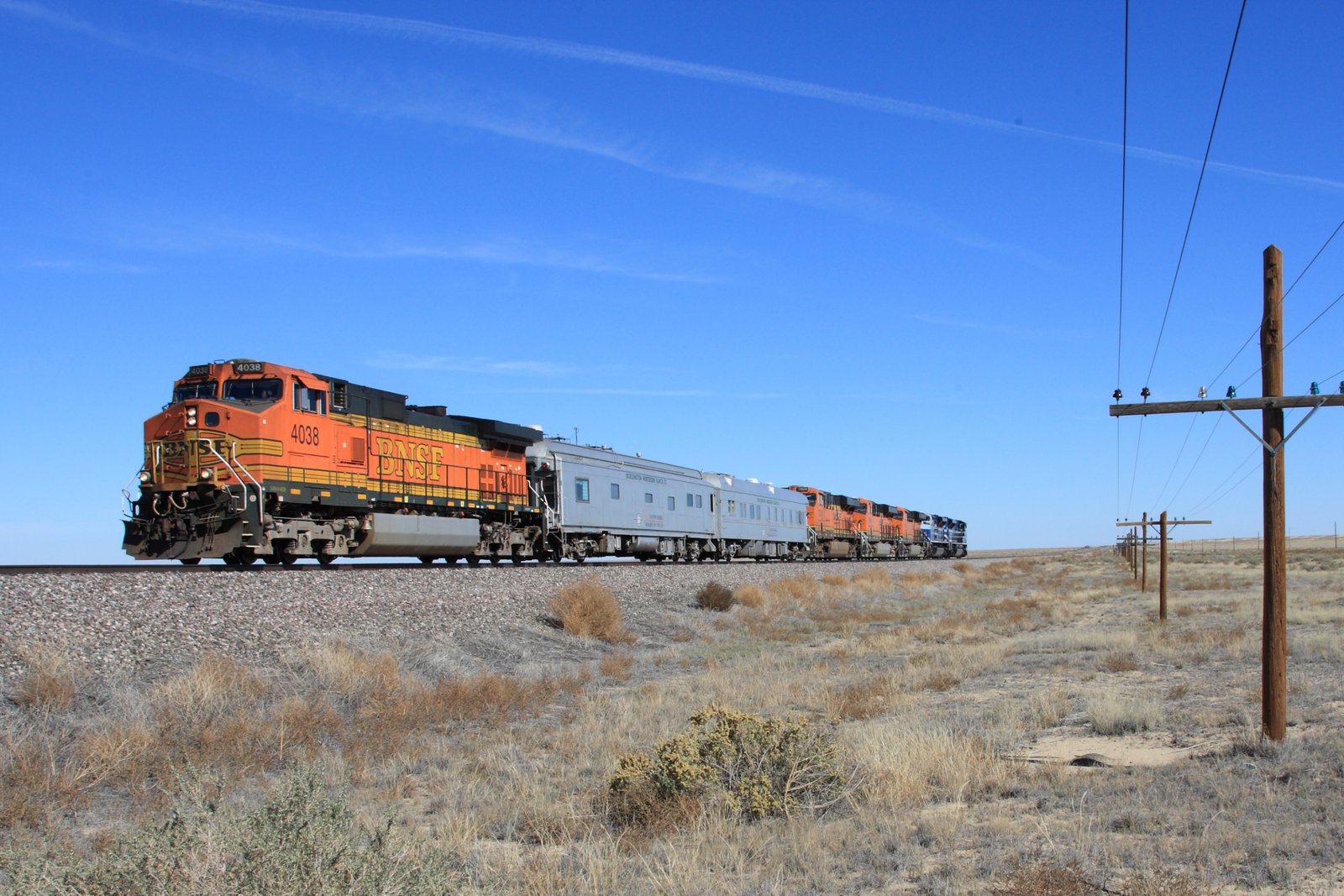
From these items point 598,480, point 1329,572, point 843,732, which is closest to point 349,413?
point 598,480

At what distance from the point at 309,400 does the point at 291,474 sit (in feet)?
5.98

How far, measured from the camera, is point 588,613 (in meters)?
17.9

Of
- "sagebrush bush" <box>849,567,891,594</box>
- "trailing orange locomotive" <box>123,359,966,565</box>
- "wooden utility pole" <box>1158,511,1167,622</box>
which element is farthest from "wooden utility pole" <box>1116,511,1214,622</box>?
"trailing orange locomotive" <box>123,359,966,565</box>

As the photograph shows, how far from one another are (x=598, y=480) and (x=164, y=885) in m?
28.3

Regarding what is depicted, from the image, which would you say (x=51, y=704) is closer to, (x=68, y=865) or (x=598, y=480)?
(x=68, y=865)

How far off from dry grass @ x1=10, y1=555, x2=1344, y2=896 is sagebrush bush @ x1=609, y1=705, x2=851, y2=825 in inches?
3.3

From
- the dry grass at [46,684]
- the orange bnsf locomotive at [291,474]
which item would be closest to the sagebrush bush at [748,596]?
the orange bnsf locomotive at [291,474]

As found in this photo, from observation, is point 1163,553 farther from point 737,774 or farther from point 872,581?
point 737,774

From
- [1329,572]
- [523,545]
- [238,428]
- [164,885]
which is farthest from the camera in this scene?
[1329,572]

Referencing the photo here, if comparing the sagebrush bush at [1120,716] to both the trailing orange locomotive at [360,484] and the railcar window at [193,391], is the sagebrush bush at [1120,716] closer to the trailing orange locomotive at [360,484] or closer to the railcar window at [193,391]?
the trailing orange locomotive at [360,484]

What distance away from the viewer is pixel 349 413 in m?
21.5

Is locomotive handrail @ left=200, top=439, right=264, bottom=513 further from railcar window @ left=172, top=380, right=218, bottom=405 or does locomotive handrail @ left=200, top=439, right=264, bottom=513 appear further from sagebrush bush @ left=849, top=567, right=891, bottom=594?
sagebrush bush @ left=849, top=567, right=891, bottom=594

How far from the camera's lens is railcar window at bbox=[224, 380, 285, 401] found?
19.2 metres

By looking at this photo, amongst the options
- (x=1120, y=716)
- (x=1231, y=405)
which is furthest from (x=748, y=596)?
(x=1231, y=405)
